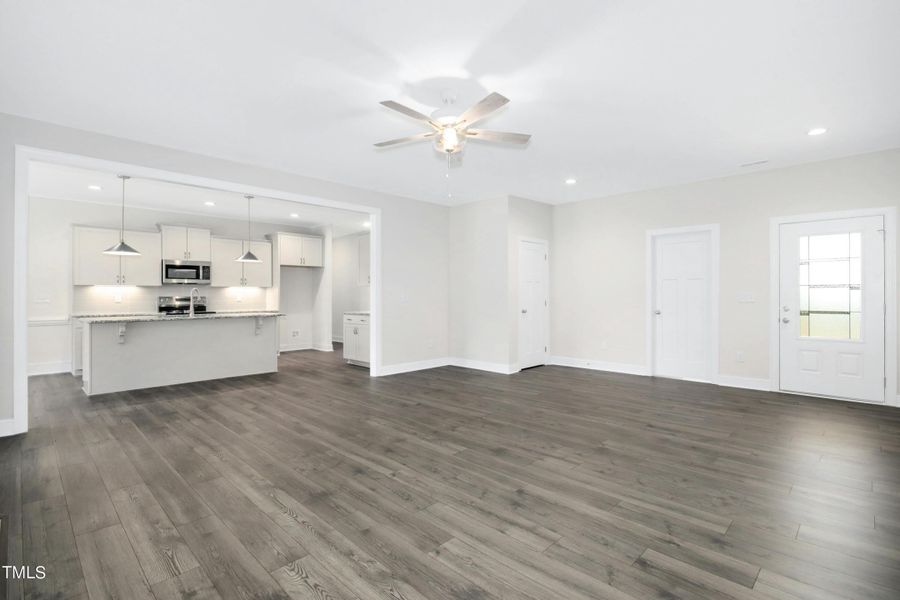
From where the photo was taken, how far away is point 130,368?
5281 millimetres

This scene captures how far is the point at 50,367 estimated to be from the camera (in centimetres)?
Answer: 659

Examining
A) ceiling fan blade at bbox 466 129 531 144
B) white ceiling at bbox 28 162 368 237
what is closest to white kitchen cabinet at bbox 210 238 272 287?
white ceiling at bbox 28 162 368 237

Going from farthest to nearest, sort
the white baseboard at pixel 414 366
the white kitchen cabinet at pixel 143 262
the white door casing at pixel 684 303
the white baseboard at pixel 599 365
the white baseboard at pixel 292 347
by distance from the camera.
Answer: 1. the white baseboard at pixel 292 347
2. the white kitchen cabinet at pixel 143 262
3. the white baseboard at pixel 414 366
4. the white baseboard at pixel 599 365
5. the white door casing at pixel 684 303

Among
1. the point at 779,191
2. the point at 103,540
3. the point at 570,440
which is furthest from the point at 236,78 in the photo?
the point at 779,191

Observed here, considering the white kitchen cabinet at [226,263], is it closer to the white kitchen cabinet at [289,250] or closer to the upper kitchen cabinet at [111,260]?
the white kitchen cabinet at [289,250]

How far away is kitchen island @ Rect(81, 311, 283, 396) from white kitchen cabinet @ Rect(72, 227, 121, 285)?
1563mm

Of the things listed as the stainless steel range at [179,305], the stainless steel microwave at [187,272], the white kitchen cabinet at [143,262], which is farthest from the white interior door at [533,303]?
the white kitchen cabinet at [143,262]

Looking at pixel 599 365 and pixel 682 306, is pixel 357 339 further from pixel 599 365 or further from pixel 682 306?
pixel 682 306

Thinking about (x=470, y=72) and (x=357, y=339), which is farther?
(x=357, y=339)

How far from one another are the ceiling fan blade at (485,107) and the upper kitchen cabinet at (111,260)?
22.1ft

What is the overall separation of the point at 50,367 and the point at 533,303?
25.0 ft

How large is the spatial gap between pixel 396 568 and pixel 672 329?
215 inches

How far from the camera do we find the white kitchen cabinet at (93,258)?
263 inches

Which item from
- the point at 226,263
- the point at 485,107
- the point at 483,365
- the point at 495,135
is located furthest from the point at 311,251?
the point at 485,107
